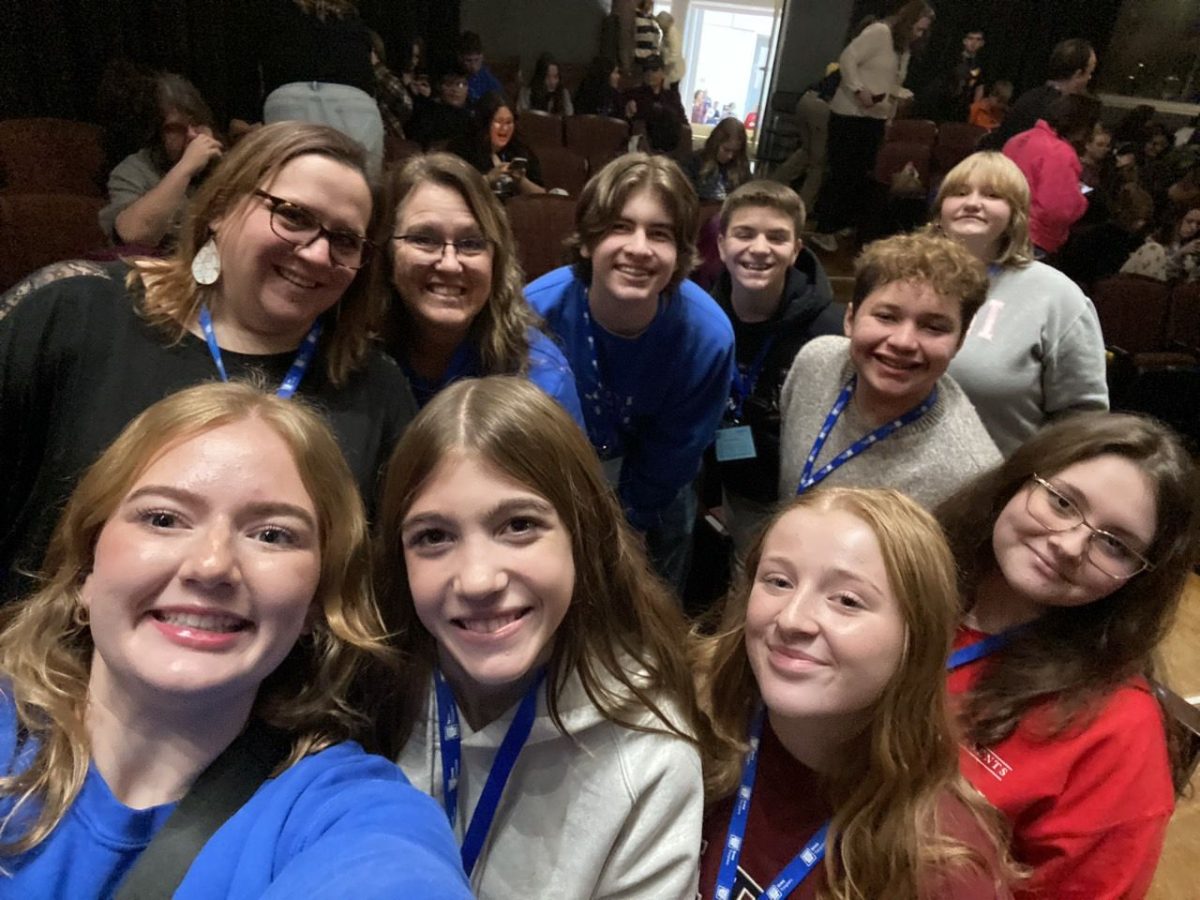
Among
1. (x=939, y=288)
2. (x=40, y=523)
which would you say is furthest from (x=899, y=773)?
(x=40, y=523)

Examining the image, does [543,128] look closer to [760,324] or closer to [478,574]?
[760,324]

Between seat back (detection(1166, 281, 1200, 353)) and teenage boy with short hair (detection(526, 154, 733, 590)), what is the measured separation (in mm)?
4103

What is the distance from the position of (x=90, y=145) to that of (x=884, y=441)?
450cm

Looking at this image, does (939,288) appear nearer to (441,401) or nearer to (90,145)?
(441,401)

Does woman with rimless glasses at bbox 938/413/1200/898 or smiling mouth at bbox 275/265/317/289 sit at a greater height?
smiling mouth at bbox 275/265/317/289

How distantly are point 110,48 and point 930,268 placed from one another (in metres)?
5.35

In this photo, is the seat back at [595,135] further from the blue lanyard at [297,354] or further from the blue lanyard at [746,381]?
the blue lanyard at [297,354]

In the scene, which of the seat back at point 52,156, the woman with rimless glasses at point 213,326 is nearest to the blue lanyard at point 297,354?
the woman with rimless glasses at point 213,326

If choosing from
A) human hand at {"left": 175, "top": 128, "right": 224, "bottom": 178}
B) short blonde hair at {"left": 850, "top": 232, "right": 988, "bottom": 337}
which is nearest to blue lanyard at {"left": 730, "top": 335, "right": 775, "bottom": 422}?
short blonde hair at {"left": 850, "top": 232, "right": 988, "bottom": 337}

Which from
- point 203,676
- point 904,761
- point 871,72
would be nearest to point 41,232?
point 203,676

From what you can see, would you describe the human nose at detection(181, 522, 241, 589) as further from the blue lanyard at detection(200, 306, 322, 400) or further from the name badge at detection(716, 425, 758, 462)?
the name badge at detection(716, 425, 758, 462)

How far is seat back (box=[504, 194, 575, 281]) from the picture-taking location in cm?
393

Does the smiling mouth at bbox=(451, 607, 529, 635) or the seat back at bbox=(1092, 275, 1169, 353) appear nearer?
the smiling mouth at bbox=(451, 607, 529, 635)

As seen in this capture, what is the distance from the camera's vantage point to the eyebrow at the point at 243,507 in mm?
916
